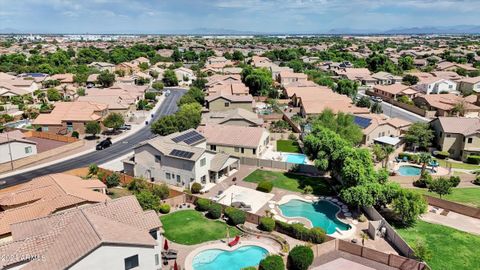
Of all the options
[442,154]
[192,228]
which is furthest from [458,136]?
[192,228]

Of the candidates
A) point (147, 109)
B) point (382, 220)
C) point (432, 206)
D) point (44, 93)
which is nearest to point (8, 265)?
point (382, 220)

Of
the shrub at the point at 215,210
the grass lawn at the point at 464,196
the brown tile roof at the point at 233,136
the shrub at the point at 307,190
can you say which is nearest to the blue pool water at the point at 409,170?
the grass lawn at the point at 464,196

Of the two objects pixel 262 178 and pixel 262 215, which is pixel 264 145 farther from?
pixel 262 215

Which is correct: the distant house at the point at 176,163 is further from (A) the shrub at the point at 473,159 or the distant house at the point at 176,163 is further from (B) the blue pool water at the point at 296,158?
(A) the shrub at the point at 473,159

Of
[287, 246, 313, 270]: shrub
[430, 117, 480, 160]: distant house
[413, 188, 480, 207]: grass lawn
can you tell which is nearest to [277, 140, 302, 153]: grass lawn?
[413, 188, 480, 207]: grass lawn

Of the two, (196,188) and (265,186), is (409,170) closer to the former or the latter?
(265,186)

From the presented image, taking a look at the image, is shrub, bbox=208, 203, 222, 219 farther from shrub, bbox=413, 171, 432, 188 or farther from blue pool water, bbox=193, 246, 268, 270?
shrub, bbox=413, 171, 432, 188
